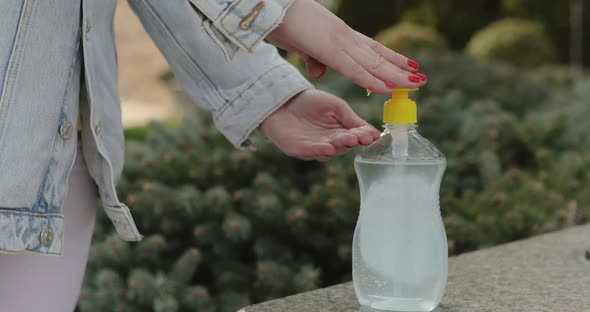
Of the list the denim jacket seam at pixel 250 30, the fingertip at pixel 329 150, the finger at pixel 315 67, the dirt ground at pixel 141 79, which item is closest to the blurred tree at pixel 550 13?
the dirt ground at pixel 141 79

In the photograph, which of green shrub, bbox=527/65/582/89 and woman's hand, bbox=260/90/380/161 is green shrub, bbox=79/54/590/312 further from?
green shrub, bbox=527/65/582/89

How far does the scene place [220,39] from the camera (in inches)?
55.9

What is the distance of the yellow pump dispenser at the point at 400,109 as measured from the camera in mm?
1552

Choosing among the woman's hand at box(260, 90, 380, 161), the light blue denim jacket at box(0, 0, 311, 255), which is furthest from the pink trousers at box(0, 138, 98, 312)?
the woman's hand at box(260, 90, 380, 161)

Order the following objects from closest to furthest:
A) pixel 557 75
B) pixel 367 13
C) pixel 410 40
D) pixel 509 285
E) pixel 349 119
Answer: pixel 349 119, pixel 509 285, pixel 557 75, pixel 410 40, pixel 367 13

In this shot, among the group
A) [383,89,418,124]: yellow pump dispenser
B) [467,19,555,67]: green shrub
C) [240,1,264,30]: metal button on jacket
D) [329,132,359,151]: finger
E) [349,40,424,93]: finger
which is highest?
[240,1,264,30]: metal button on jacket

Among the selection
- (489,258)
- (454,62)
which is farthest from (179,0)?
(454,62)

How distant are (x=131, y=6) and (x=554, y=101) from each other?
4.74 m

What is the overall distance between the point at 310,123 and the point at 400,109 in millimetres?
307

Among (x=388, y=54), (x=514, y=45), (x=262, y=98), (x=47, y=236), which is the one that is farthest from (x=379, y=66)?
(x=514, y=45)

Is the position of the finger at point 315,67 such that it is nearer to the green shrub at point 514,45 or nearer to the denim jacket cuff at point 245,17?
the denim jacket cuff at point 245,17

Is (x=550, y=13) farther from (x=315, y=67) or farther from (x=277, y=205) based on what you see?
(x=315, y=67)

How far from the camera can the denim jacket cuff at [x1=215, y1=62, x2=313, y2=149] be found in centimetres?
183

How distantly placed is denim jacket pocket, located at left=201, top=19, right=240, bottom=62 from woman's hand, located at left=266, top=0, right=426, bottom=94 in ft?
0.33
